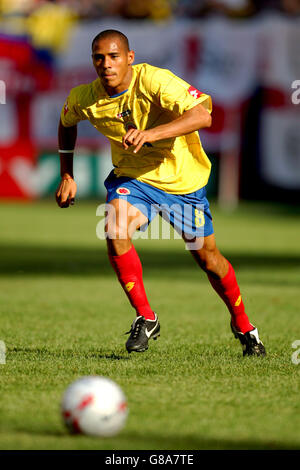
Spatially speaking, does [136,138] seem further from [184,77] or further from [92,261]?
[184,77]

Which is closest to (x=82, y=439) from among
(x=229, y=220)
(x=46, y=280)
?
(x=46, y=280)

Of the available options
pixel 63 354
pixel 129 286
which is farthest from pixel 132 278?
pixel 63 354

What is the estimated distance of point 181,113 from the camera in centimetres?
580

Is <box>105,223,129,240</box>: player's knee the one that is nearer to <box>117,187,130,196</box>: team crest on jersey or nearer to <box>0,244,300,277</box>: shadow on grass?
<box>117,187,130,196</box>: team crest on jersey

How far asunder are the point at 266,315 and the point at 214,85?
14197 millimetres

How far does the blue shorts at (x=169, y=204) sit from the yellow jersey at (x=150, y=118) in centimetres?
5

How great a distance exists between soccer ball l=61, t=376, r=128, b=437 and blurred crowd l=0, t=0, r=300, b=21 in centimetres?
1866

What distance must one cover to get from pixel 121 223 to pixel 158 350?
1000 mm

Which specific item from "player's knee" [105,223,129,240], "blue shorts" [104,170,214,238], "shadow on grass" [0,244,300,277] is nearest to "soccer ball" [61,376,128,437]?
"player's knee" [105,223,129,240]

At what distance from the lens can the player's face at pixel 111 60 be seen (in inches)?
226

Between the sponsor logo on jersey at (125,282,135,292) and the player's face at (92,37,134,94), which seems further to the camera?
the sponsor logo on jersey at (125,282,135,292)

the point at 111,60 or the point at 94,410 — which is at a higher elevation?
the point at 111,60

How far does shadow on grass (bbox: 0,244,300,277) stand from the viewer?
37.2 ft

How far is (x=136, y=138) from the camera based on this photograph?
5.46m
